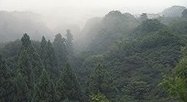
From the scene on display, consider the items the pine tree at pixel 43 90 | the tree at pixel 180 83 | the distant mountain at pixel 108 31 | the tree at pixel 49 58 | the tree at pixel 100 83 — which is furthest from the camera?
the distant mountain at pixel 108 31

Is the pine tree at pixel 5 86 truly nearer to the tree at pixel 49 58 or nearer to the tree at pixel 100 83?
the tree at pixel 100 83

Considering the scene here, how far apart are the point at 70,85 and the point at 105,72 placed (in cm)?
577

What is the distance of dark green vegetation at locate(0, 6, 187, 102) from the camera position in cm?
5812

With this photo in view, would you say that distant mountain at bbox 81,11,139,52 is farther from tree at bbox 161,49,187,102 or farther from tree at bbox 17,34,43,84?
tree at bbox 161,49,187,102

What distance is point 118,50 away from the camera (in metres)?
105

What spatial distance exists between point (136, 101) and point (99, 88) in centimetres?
1152

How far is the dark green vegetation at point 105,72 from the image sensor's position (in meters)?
58.1

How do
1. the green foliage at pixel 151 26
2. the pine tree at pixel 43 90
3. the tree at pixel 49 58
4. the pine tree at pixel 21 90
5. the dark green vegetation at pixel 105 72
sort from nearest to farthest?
the pine tree at pixel 43 90, the dark green vegetation at pixel 105 72, the pine tree at pixel 21 90, the tree at pixel 49 58, the green foliage at pixel 151 26

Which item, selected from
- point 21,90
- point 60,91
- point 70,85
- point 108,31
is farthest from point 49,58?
point 108,31

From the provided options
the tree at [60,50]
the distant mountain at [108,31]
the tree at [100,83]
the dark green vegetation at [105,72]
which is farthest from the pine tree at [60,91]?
the distant mountain at [108,31]

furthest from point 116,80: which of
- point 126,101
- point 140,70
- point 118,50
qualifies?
point 118,50

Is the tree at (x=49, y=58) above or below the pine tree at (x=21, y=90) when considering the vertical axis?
above

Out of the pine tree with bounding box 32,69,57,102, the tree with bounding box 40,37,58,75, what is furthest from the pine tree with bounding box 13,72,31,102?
the tree with bounding box 40,37,58,75

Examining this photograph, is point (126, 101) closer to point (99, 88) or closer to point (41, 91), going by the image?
point (99, 88)
